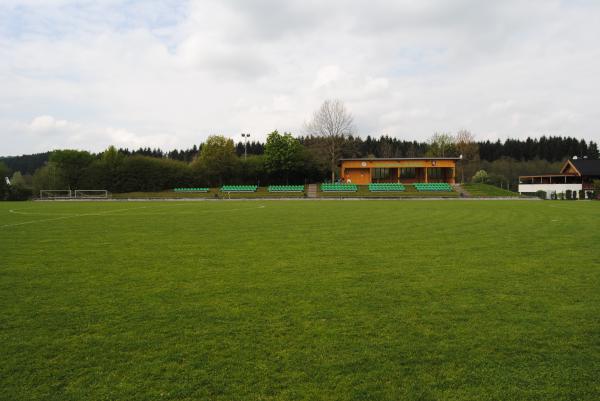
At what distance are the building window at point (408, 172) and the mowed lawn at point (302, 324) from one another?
4980 centimetres

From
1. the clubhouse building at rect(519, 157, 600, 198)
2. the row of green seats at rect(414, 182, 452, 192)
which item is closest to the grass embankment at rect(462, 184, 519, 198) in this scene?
the row of green seats at rect(414, 182, 452, 192)

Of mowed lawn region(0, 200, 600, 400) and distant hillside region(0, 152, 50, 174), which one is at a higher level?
distant hillside region(0, 152, 50, 174)

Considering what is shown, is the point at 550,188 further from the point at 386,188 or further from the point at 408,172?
the point at 386,188

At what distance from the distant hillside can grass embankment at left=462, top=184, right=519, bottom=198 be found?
421ft

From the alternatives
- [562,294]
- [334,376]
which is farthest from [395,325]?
[562,294]

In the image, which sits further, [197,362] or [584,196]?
[584,196]

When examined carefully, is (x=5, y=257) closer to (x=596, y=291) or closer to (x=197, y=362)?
(x=197, y=362)

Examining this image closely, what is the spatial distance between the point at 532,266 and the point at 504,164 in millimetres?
84194

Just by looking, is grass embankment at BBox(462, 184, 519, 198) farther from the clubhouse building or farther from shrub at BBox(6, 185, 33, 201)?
shrub at BBox(6, 185, 33, 201)

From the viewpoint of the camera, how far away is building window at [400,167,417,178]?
57688mm

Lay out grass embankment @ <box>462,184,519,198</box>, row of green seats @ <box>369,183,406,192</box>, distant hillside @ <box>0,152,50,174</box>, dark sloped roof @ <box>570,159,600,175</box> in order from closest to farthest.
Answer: grass embankment @ <box>462,184,519,198</box> → row of green seats @ <box>369,183,406,192</box> → dark sloped roof @ <box>570,159,600,175</box> → distant hillside @ <box>0,152,50,174</box>

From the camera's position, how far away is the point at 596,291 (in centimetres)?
571

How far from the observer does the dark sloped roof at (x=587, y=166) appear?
52.1 m

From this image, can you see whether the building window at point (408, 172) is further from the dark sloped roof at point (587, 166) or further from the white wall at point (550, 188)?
the dark sloped roof at point (587, 166)
